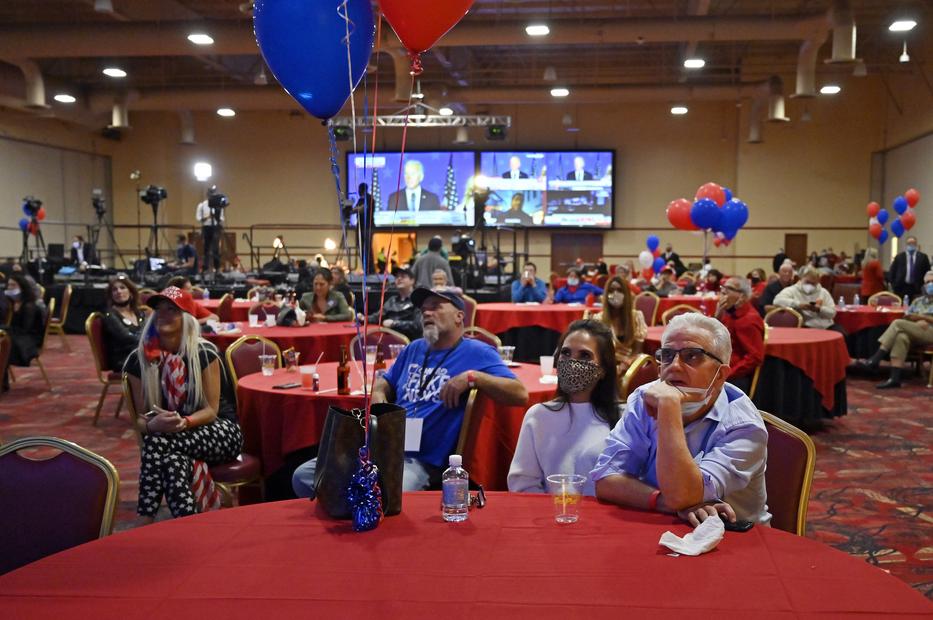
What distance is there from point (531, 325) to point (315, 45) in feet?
23.8

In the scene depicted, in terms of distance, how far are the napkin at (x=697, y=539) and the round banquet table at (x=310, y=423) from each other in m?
1.69

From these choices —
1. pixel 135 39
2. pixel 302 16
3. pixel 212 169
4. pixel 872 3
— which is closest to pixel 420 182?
pixel 212 169

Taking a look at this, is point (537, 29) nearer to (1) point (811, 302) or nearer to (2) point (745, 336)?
(1) point (811, 302)

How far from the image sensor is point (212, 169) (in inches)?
883

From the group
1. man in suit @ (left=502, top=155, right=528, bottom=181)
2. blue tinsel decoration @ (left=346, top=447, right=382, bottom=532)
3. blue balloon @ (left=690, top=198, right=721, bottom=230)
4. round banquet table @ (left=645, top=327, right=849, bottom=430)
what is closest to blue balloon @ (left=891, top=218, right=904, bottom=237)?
blue balloon @ (left=690, top=198, right=721, bottom=230)

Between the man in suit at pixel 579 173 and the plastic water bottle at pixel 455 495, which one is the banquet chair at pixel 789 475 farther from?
the man in suit at pixel 579 173

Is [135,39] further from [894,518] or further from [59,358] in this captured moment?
[894,518]

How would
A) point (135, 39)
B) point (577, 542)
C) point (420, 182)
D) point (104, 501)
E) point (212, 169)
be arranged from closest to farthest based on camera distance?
point (577, 542), point (104, 501), point (135, 39), point (420, 182), point (212, 169)

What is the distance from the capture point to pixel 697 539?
1.78m

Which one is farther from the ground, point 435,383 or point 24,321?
point 435,383

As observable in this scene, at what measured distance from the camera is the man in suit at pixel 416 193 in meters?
21.0

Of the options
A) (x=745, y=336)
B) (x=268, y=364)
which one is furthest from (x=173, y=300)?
(x=745, y=336)

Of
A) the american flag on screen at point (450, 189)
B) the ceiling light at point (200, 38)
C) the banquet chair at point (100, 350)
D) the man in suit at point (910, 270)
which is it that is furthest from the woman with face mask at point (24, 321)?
the american flag on screen at point (450, 189)

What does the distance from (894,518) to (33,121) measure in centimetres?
2024
